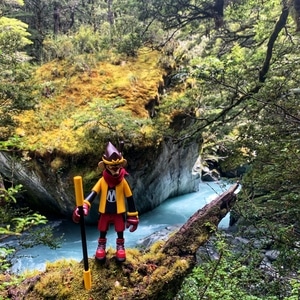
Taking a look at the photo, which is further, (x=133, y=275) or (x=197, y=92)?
(x=197, y=92)

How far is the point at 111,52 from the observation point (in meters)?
10.4

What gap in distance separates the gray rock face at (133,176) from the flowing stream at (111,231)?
15.4 inches

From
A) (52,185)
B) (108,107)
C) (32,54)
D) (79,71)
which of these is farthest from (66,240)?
(32,54)

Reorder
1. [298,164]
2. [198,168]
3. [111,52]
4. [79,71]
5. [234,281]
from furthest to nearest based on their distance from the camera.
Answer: [198,168] → [111,52] → [79,71] → [298,164] → [234,281]

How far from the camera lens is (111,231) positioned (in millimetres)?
8719

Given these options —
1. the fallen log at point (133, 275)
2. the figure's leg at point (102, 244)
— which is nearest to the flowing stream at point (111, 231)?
the fallen log at point (133, 275)

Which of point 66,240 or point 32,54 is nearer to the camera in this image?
point 66,240

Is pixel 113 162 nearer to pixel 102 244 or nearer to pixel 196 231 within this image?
pixel 102 244

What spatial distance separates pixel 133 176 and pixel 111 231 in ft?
5.43

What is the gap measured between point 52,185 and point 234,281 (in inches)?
240

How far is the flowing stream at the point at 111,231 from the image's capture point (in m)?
7.02

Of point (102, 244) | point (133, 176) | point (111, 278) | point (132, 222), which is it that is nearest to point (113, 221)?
point (132, 222)

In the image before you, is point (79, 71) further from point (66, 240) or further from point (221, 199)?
point (221, 199)

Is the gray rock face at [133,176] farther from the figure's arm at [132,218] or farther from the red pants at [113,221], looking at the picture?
the figure's arm at [132,218]
